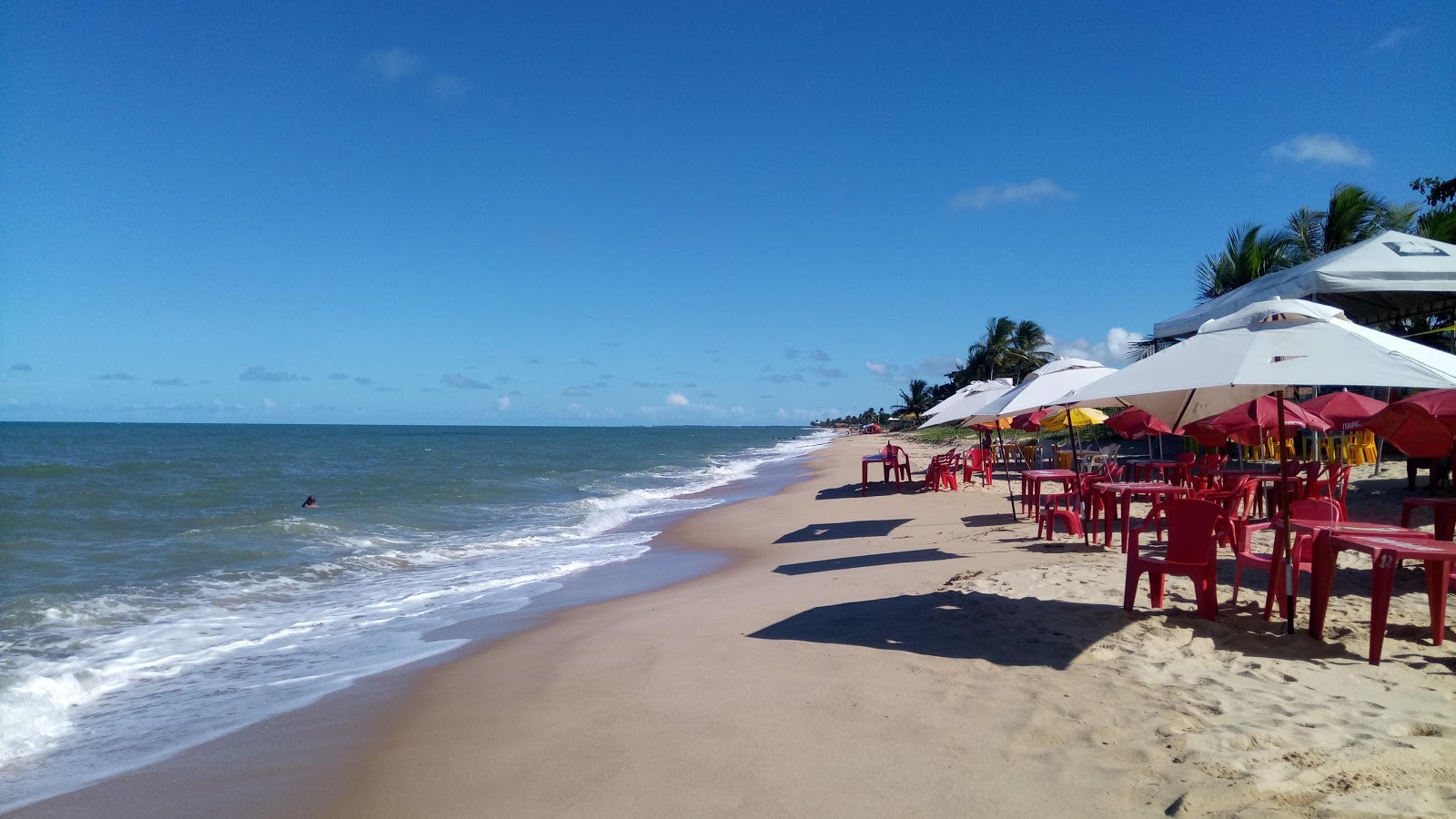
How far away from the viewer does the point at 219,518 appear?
16797 mm

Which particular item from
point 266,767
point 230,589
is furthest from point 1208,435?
point 230,589

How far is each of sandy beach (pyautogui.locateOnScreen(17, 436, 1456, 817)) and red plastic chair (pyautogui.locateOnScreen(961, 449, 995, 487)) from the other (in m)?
9.91

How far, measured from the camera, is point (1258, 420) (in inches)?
305

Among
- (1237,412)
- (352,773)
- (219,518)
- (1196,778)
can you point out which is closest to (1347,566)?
(1237,412)

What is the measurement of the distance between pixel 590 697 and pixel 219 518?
1571 centimetres

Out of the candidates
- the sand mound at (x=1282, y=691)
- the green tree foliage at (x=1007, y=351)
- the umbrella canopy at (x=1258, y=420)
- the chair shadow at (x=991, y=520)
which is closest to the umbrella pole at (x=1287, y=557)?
the sand mound at (x=1282, y=691)

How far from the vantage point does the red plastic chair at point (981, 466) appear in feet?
53.6

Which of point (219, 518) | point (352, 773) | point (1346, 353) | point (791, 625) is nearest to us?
point (352, 773)

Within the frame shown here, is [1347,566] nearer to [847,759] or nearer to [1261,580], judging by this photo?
[1261,580]

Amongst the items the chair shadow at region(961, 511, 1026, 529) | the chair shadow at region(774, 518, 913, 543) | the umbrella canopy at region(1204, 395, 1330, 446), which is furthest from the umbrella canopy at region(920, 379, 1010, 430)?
the umbrella canopy at region(1204, 395, 1330, 446)

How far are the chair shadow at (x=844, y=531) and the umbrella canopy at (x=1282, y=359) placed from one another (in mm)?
5742

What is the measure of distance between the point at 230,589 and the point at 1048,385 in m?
10.2

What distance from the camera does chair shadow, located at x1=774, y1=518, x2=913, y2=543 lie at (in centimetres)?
1095

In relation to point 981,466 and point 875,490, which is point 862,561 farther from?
point 981,466
